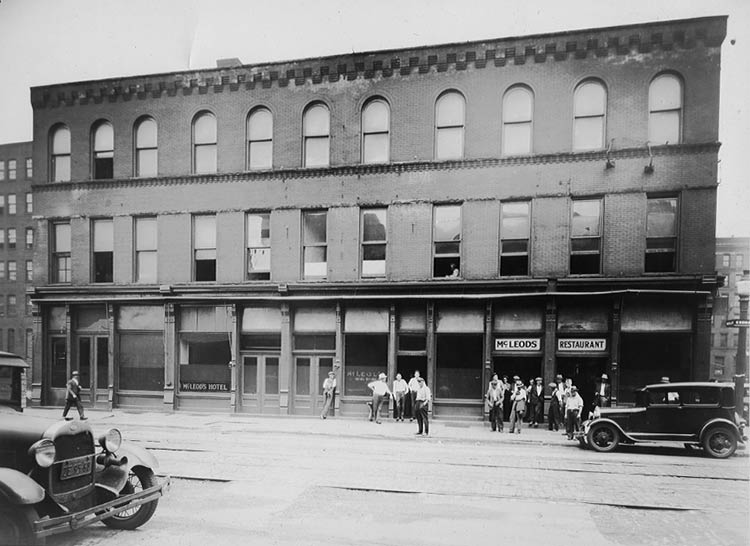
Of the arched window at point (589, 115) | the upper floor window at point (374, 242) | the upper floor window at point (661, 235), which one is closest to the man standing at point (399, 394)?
the upper floor window at point (374, 242)

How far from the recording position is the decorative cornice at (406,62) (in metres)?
15.3

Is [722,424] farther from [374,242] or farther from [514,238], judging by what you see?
[374,242]

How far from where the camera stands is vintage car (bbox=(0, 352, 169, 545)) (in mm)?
5414

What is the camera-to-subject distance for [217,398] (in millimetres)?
18594

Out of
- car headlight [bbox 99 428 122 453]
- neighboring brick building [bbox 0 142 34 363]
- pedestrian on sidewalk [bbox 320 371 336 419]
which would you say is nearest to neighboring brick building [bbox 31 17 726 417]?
pedestrian on sidewalk [bbox 320 371 336 419]

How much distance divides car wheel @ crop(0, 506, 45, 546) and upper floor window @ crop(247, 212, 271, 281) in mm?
13293

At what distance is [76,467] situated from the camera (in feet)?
20.5

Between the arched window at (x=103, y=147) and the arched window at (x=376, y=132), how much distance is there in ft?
33.1

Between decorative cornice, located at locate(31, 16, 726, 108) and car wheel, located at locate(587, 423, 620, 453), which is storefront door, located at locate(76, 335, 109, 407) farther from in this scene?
car wheel, located at locate(587, 423, 620, 453)

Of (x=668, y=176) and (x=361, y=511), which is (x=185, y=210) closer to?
(x=361, y=511)

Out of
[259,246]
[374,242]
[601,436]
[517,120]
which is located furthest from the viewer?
[259,246]

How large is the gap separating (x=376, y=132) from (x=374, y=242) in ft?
13.2

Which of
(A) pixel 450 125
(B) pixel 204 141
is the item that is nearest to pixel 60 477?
(A) pixel 450 125

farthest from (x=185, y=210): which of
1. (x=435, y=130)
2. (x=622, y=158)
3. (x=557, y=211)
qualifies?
(x=622, y=158)
